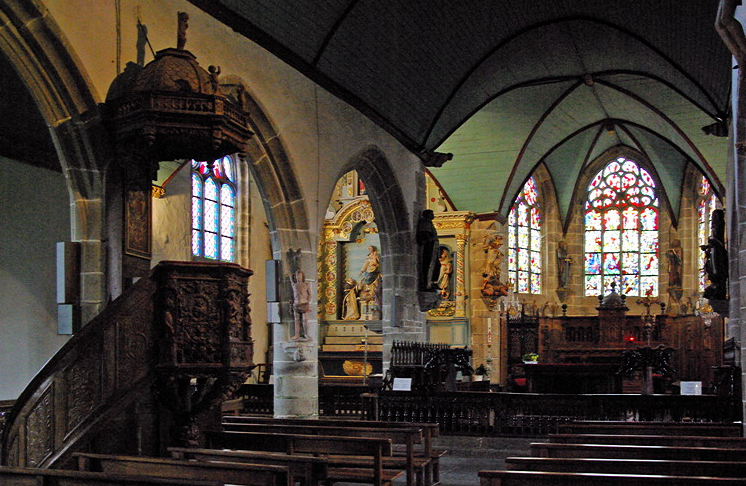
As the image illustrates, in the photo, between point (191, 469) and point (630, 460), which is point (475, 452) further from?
point (191, 469)

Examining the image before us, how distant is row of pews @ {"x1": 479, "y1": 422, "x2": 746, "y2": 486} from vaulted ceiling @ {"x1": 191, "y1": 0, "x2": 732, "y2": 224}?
6280 millimetres

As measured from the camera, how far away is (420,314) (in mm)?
16500

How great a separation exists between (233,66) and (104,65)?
2.38 metres

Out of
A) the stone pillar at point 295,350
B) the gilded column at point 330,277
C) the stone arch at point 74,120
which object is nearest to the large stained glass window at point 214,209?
the gilded column at point 330,277

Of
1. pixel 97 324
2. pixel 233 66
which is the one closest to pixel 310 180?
pixel 233 66

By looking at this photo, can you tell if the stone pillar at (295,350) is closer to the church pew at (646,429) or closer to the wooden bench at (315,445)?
the church pew at (646,429)

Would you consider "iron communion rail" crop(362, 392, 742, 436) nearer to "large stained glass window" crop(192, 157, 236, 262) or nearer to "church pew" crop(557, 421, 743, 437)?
"church pew" crop(557, 421, 743, 437)

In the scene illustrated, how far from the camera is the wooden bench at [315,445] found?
6867mm

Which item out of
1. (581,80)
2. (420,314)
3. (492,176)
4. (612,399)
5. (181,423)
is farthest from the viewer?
(492,176)

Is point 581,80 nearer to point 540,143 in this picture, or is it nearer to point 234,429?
point 540,143

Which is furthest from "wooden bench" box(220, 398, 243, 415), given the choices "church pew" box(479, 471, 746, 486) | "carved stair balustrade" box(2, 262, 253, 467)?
"church pew" box(479, 471, 746, 486)

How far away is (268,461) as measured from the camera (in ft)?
19.8

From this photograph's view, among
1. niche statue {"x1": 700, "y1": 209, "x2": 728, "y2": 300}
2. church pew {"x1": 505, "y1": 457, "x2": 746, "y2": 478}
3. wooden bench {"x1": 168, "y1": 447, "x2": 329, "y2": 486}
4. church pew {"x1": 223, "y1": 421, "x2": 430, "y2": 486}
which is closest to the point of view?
church pew {"x1": 505, "y1": 457, "x2": 746, "y2": 478}

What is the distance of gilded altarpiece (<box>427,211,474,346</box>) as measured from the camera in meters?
20.8
